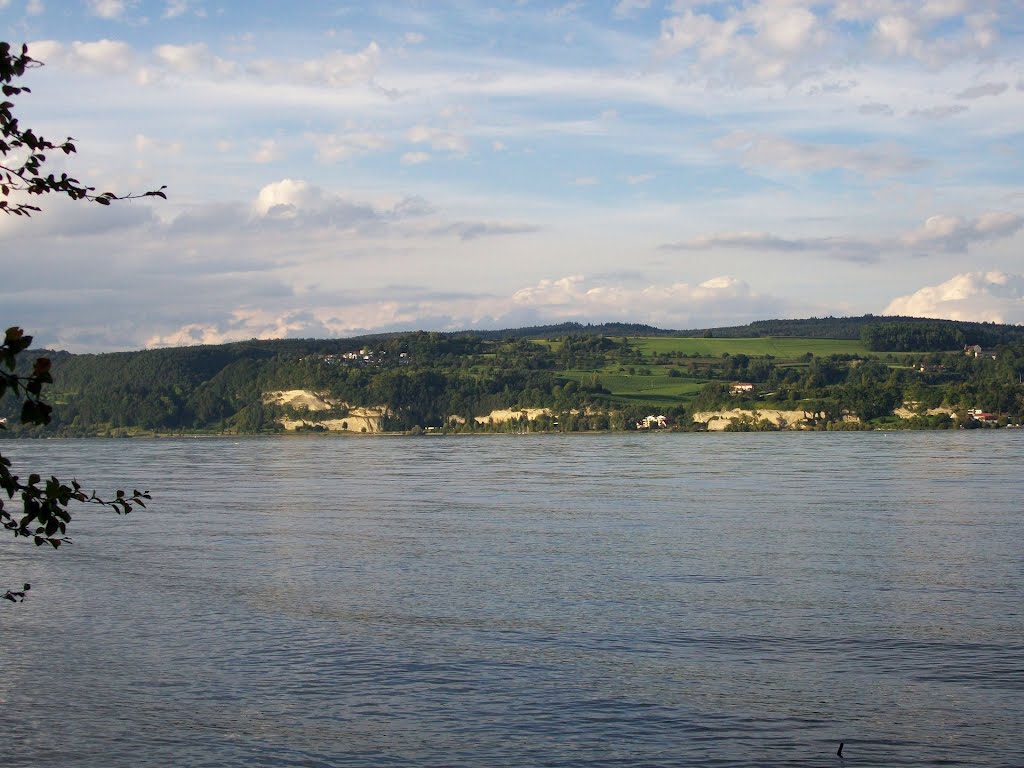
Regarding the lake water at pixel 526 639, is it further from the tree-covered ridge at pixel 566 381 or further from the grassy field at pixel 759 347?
the grassy field at pixel 759 347

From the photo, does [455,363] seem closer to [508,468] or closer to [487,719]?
[508,468]

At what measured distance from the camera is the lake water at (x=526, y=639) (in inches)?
556

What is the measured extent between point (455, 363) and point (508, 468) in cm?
11748

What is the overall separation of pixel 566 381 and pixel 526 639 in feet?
469

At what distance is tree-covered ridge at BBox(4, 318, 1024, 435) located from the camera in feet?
480

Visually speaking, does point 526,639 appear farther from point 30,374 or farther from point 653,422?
point 653,422

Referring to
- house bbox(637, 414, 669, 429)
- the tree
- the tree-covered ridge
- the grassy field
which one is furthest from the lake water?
the grassy field

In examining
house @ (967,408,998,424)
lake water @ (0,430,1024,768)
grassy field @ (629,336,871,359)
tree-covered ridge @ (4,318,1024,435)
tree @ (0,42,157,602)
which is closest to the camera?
tree @ (0,42,157,602)

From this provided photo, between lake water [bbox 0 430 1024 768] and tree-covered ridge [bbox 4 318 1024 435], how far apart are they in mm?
108287

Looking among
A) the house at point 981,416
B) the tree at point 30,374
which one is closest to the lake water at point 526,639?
the tree at point 30,374

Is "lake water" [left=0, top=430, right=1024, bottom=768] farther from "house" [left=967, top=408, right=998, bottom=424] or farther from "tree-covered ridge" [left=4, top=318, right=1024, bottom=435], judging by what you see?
"tree-covered ridge" [left=4, top=318, right=1024, bottom=435]

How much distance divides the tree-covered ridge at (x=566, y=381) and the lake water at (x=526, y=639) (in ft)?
355

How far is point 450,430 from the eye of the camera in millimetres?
165125

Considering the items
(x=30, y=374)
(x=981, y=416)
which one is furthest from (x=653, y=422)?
(x=30, y=374)
